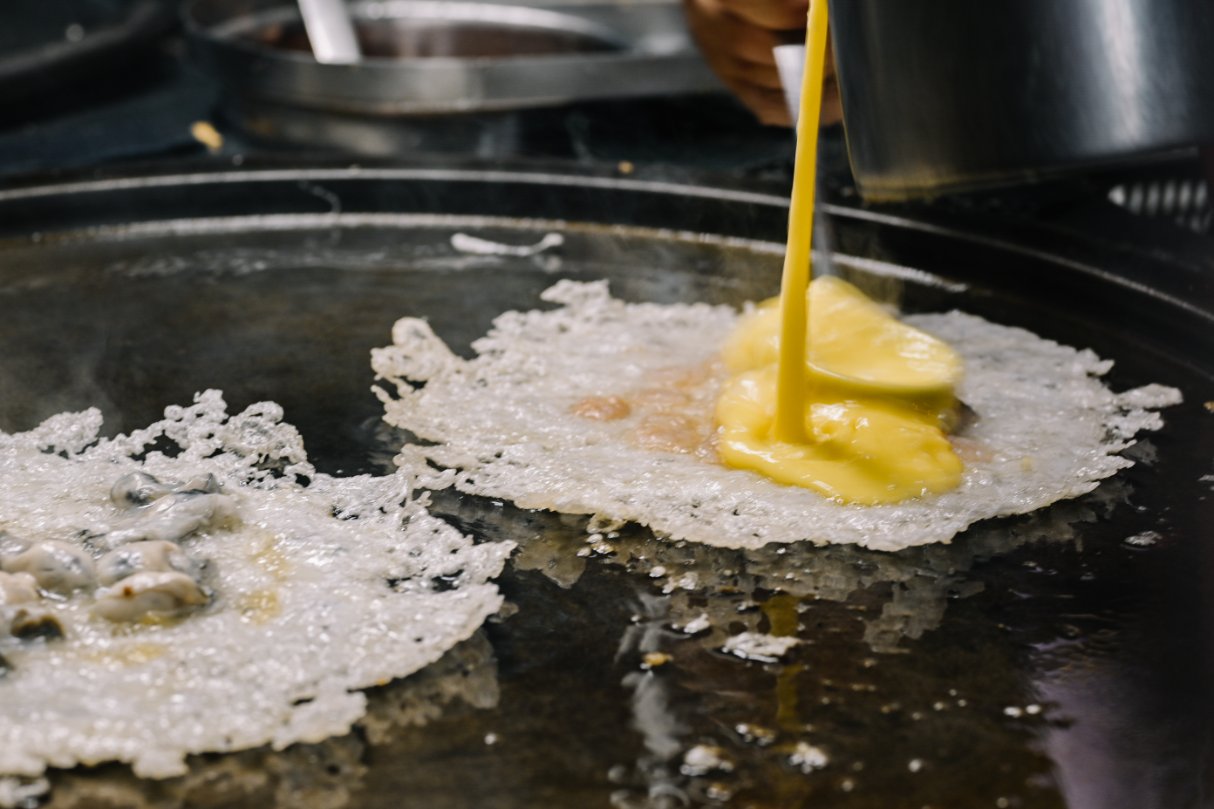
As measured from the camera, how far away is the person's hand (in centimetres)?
190

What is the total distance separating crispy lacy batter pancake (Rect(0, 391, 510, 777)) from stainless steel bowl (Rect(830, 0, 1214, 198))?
0.63m

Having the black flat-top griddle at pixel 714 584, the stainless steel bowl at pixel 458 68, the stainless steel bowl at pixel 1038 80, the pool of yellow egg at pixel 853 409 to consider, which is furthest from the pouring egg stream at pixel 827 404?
the stainless steel bowl at pixel 458 68

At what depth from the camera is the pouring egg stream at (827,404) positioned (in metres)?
1.48

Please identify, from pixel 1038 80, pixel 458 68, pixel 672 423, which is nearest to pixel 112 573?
pixel 672 423

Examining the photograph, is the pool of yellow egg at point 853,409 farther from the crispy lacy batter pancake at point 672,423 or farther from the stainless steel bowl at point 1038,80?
the stainless steel bowl at point 1038,80

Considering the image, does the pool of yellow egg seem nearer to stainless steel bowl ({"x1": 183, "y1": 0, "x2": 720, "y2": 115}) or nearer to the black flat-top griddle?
the black flat-top griddle

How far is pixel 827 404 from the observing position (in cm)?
157

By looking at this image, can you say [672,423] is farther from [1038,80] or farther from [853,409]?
[1038,80]

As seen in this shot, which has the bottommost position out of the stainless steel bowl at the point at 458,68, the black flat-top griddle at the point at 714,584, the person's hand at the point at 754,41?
the black flat-top griddle at the point at 714,584

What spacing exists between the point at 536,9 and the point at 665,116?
3.10 ft

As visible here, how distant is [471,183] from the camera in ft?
7.88

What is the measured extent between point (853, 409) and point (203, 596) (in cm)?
78

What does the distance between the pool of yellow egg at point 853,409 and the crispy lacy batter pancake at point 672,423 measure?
26mm

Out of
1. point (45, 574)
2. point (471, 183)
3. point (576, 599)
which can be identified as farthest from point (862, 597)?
point (471, 183)
